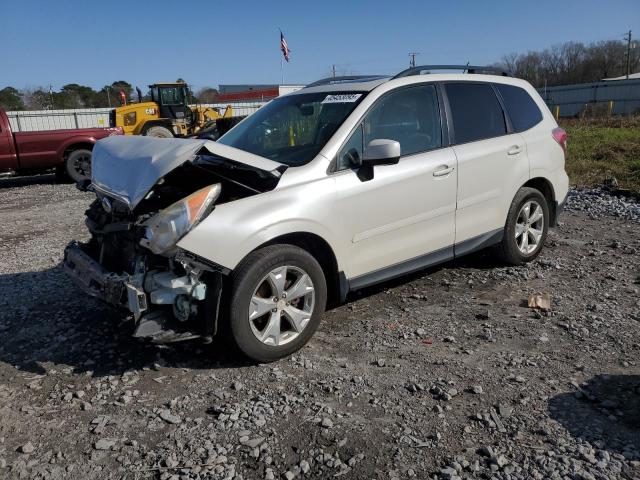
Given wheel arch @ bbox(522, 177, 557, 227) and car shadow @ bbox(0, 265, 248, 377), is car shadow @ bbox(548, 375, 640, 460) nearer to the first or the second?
car shadow @ bbox(0, 265, 248, 377)

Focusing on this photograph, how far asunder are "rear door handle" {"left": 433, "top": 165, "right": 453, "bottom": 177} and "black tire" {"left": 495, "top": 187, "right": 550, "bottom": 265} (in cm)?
107

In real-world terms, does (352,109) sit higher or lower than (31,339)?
higher

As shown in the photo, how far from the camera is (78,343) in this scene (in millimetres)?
4188

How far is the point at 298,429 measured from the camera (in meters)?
3.03

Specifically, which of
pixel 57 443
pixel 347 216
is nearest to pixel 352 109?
pixel 347 216

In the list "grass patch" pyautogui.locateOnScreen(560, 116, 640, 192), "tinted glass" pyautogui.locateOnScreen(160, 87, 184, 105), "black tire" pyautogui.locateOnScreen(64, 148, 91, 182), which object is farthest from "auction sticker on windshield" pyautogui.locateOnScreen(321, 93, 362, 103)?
"tinted glass" pyautogui.locateOnScreen(160, 87, 184, 105)

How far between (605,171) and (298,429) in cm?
1053

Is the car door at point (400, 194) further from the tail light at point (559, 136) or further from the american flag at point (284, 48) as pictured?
the american flag at point (284, 48)

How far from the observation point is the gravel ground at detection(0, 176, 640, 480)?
276 cm

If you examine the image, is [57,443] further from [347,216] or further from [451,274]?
[451,274]

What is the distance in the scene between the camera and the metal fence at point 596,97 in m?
41.8

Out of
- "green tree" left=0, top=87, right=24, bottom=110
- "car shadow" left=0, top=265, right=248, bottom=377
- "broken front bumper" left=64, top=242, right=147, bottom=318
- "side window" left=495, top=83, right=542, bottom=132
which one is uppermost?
"green tree" left=0, top=87, right=24, bottom=110

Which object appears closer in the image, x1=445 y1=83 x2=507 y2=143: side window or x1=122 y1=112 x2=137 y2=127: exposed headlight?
x1=445 y1=83 x2=507 y2=143: side window

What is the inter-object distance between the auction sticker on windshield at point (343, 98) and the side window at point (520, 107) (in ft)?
5.93
